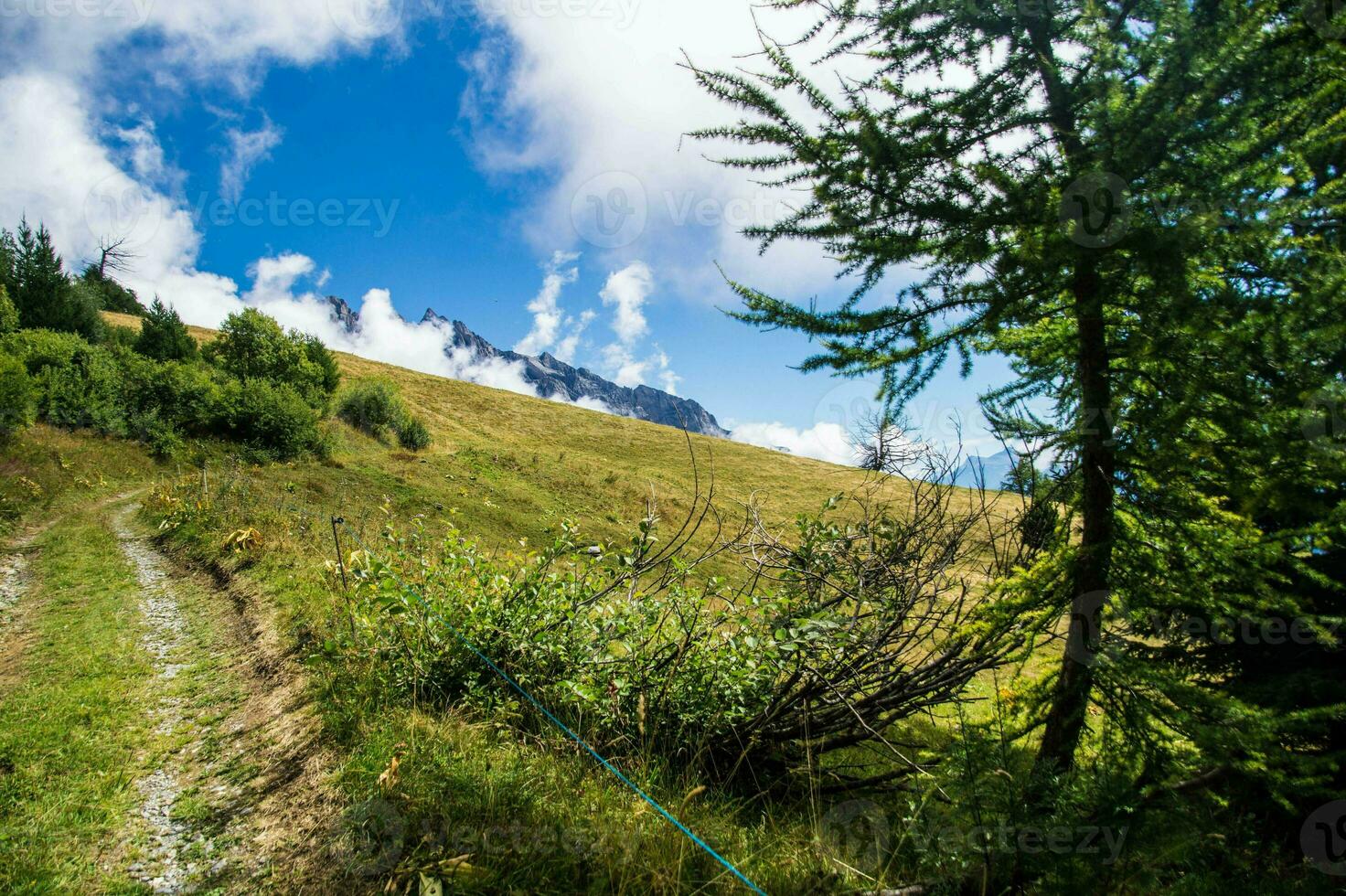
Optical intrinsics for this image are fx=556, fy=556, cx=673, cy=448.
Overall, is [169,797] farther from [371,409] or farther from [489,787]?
[371,409]

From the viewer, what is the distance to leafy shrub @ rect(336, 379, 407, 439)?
35.0m

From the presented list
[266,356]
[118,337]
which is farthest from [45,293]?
[266,356]

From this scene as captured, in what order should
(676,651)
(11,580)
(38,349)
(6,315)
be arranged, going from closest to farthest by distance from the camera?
(676,651) < (11,580) < (38,349) < (6,315)

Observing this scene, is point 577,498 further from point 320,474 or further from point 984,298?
point 984,298

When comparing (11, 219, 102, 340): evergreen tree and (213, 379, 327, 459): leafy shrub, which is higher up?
(11, 219, 102, 340): evergreen tree

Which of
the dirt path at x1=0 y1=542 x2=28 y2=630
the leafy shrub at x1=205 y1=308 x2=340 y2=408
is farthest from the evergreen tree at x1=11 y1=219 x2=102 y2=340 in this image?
the dirt path at x1=0 y1=542 x2=28 y2=630

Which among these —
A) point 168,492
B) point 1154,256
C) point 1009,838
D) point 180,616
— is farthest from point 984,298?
point 168,492

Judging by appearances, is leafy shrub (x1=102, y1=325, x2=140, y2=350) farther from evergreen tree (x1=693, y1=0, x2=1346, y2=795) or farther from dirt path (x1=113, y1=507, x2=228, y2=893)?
evergreen tree (x1=693, y1=0, x2=1346, y2=795)

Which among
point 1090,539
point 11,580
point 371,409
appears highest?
point 371,409

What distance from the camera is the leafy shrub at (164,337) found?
3584cm

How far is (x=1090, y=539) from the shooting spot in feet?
12.9

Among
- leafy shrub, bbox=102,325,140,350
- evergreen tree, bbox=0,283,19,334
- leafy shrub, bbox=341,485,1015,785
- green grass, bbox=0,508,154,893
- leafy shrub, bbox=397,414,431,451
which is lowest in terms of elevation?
green grass, bbox=0,508,154,893

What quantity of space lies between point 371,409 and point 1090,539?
→ 128 feet

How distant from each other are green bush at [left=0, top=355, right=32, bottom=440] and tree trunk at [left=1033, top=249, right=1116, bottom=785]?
27019 mm
